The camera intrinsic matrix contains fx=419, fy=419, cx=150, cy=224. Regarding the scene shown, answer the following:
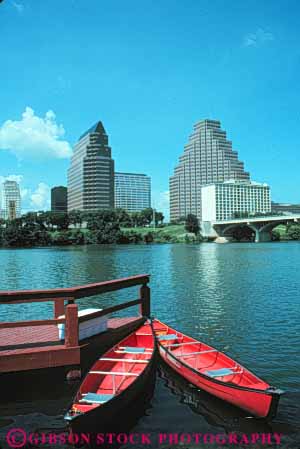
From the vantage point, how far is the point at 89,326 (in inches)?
493

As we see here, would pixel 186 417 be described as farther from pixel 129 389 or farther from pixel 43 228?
pixel 43 228

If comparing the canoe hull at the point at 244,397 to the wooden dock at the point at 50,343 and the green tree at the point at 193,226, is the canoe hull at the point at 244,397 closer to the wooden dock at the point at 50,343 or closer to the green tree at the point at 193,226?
the wooden dock at the point at 50,343

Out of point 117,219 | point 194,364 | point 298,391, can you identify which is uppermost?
point 117,219

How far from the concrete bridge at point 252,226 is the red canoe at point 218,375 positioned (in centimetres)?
13949

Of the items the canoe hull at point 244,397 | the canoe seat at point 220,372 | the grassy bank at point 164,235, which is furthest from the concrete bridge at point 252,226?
the canoe hull at point 244,397

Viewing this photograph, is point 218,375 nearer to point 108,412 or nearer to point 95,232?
point 108,412

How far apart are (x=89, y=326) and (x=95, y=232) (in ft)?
519

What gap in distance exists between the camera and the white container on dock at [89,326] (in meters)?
11.8

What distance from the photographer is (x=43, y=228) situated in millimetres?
173000

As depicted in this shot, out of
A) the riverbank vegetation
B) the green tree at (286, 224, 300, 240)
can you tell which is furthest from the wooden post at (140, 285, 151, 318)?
the green tree at (286, 224, 300, 240)

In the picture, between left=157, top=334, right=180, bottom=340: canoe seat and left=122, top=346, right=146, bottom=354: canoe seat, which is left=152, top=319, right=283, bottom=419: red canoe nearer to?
left=157, top=334, right=180, bottom=340: canoe seat

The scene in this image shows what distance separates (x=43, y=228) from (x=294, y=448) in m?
171

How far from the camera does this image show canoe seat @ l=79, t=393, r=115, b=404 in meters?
8.77

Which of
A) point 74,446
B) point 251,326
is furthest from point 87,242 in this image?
point 74,446
